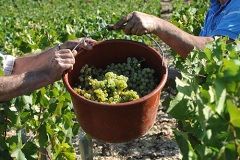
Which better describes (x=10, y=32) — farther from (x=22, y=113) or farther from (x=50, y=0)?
(x=50, y=0)

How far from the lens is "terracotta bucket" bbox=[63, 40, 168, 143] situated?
1.91m

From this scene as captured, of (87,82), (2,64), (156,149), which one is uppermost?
(87,82)

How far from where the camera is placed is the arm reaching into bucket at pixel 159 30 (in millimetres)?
2416

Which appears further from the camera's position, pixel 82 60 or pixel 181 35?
pixel 181 35

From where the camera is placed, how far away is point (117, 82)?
205 cm

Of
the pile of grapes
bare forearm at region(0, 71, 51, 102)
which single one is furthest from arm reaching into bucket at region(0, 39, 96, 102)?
the pile of grapes

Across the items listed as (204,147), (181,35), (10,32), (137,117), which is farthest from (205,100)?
(10,32)

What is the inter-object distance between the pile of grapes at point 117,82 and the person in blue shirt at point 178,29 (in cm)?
24

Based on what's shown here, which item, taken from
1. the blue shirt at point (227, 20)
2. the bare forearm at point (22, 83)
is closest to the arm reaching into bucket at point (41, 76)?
the bare forearm at point (22, 83)

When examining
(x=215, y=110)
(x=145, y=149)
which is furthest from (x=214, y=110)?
(x=145, y=149)

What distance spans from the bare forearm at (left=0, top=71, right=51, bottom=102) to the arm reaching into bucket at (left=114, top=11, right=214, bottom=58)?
1.91ft

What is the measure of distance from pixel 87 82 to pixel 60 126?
1.02 meters

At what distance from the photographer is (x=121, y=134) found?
2043 mm

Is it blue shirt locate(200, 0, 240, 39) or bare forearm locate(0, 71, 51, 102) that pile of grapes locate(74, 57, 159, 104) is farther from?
blue shirt locate(200, 0, 240, 39)
